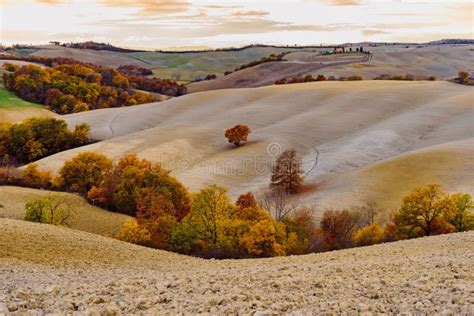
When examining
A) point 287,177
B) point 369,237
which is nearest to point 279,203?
point 287,177

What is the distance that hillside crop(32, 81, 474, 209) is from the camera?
63594mm

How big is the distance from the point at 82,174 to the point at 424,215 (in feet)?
125

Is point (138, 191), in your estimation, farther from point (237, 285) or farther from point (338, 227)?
point (237, 285)

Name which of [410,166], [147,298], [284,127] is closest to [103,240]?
[147,298]

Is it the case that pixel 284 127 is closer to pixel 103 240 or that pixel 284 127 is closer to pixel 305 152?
pixel 305 152

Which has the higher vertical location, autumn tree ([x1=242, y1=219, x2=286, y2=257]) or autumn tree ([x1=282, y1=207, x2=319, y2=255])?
autumn tree ([x1=242, y1=219, x2=286, y2=257])

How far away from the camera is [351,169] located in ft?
228

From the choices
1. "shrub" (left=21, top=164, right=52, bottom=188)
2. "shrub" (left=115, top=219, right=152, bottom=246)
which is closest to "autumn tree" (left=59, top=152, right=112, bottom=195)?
"shrub" (left=21, top=164, right=52, bottom=188)

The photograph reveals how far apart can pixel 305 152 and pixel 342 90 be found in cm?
3879

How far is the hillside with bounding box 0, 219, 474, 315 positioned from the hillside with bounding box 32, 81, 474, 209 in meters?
34.9

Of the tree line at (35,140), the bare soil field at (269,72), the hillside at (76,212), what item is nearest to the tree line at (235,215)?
the hillside at (76,212)

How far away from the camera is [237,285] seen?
16.5m

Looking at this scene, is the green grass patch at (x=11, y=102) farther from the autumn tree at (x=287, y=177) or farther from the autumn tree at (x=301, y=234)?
the autumn tree at (x=301, y=234)

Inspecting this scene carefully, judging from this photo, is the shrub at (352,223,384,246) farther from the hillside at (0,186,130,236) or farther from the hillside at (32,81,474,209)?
the hillside at (0,186,130,236)
